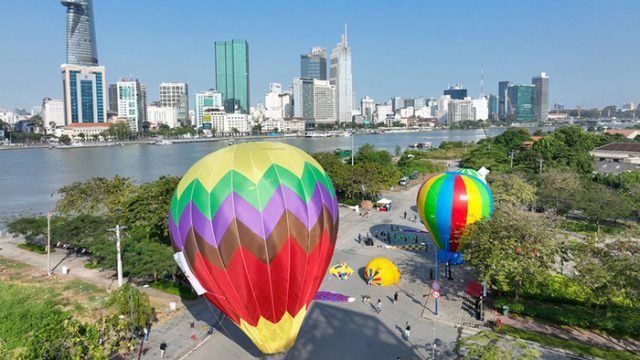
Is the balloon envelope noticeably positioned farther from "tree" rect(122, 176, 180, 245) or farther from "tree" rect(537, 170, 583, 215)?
"tree" rect(537, 170, 583, 215)

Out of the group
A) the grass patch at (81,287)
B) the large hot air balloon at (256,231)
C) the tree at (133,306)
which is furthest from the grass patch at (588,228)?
the grass patch at (81,287)

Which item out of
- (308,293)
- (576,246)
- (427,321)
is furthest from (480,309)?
(308,293)

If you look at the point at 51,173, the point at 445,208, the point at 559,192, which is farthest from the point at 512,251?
the point at 51,173

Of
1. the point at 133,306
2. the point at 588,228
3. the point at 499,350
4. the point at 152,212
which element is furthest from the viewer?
the point at 588,228

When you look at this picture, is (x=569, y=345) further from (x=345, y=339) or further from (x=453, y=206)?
(x=453, y=206)

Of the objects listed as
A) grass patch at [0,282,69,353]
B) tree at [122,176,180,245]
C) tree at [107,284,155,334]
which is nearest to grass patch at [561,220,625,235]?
tree at [122,176,180,245]

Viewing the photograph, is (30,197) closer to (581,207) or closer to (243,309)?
(243,309)
